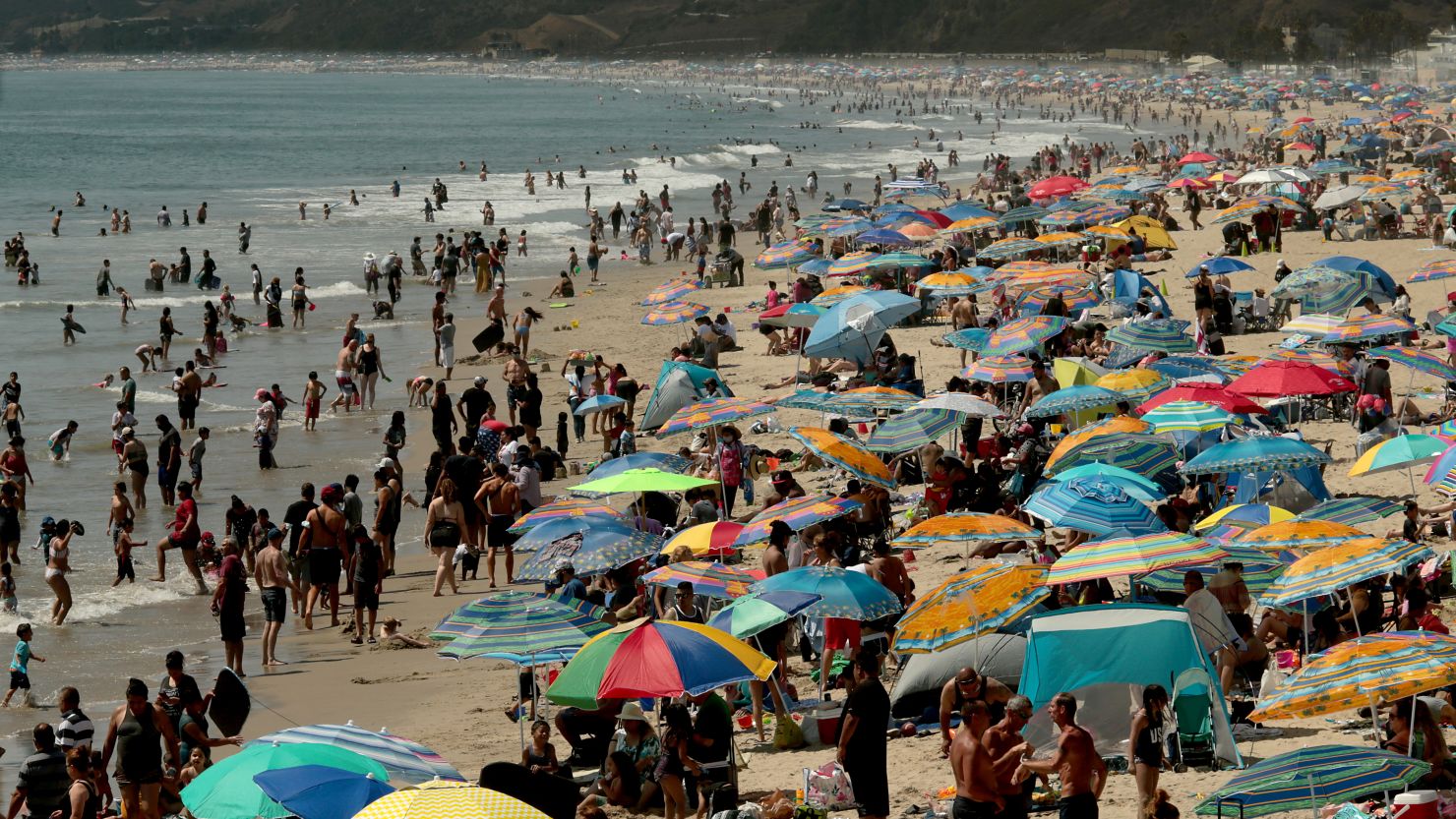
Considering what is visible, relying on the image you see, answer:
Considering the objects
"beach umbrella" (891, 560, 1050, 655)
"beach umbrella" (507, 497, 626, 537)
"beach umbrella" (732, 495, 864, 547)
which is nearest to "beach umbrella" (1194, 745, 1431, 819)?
"beach umbrella" (891, 560, 1050, 655)

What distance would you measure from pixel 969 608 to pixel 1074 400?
5226 mm

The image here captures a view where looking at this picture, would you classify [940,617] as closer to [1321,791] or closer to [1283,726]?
[1283,726]

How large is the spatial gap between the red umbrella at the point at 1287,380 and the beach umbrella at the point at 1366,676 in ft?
22.6

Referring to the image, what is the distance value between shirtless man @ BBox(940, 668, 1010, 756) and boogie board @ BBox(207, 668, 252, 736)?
4.57m

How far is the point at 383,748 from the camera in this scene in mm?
7766

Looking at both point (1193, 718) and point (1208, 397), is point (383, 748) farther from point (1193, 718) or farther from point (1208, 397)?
point (1208, 397)

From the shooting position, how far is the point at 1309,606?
10.1m

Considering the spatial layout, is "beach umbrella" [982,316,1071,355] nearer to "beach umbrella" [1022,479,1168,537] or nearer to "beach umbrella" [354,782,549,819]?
"beach umbrella" [1022,479,1168,537]

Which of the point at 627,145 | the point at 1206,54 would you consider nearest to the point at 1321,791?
the point at 627,145

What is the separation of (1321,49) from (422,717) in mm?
124133

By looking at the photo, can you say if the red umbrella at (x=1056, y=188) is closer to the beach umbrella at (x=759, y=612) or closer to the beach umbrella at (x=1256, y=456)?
the beach umbrella at (x=1256, y=456)

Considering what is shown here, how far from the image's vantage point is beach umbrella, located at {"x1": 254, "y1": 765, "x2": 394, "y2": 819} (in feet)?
23.4

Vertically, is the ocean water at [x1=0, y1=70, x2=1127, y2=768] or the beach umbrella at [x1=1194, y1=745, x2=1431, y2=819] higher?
the beach umbrella at [x1=1194, y1=745, x2=1431, y2=819]

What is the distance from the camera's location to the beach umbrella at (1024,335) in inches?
676
